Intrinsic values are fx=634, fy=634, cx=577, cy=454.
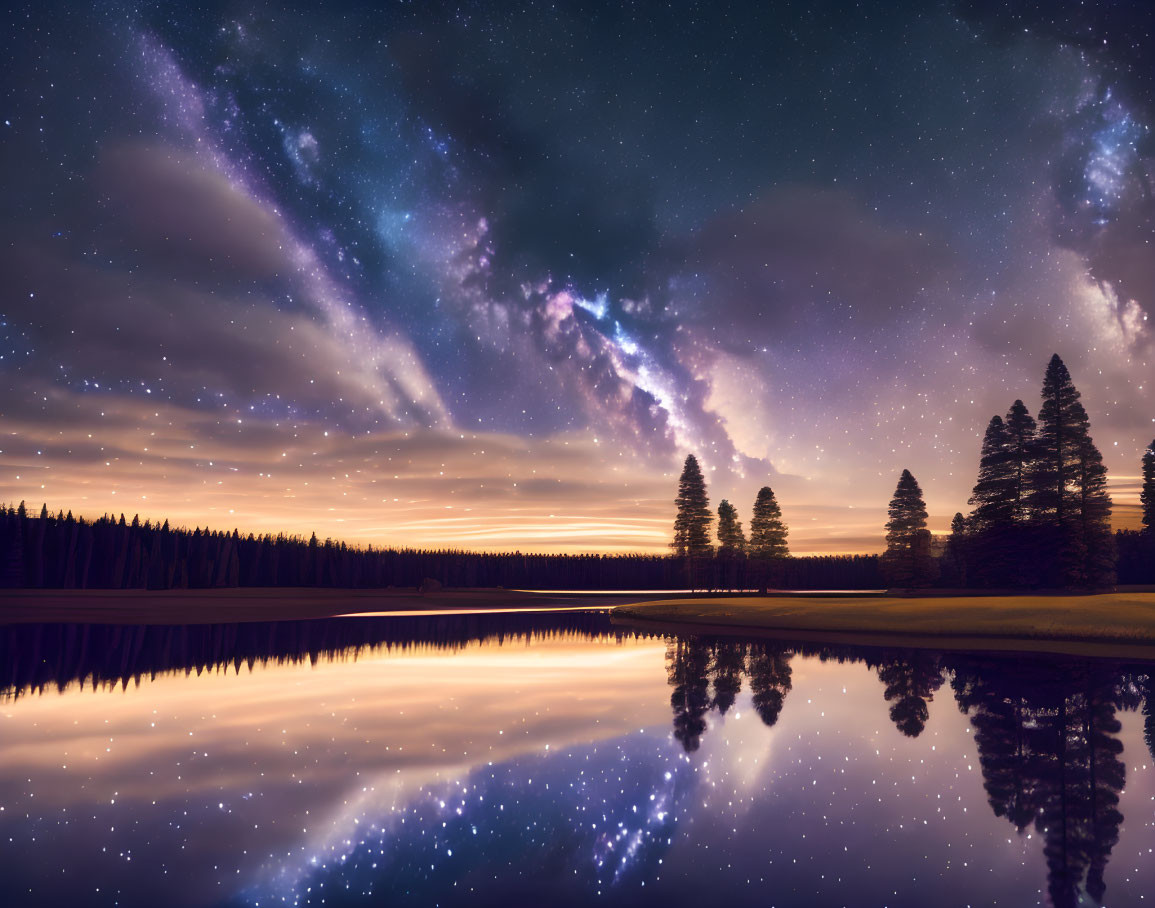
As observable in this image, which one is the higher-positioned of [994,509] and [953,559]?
[994,509]

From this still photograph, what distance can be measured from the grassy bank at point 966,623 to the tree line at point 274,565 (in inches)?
1842

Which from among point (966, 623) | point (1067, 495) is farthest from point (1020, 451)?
point (966, 623)

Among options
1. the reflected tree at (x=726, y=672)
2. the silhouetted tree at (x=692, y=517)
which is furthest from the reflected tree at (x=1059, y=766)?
the silhouetted tree at (x=692, y=517)

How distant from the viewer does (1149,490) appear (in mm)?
75000

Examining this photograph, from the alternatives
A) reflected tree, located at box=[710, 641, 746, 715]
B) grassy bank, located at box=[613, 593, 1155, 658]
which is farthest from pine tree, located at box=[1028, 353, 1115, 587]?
reflected tree, located at box=[710, 641, 746, 715]

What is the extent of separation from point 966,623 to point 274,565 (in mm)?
148677

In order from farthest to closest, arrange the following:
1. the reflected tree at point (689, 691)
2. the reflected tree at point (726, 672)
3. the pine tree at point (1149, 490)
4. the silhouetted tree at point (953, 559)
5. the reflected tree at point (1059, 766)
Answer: the silhouetted tree at point (953, 559) < the pine tree at point (1149, 490) < the reflected tree at point (726, 672) < the reflected tree at point (689, 691) < the reflected tree at point (1059, 766)

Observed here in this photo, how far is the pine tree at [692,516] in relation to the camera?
300 feet

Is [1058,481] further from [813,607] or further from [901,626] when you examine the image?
[901,626]

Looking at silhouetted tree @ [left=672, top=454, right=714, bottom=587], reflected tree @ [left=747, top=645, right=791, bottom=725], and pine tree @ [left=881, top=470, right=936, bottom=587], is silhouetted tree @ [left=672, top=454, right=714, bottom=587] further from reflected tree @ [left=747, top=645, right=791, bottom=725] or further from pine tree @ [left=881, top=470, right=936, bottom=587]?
reflected tree @ [left=747, top=645, right=791, bottom=725]

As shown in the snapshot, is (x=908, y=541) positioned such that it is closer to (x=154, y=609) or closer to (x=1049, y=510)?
(x=1049, y=510)

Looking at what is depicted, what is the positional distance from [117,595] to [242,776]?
109 metres

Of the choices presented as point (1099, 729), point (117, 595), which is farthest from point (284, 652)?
point (117, 595)

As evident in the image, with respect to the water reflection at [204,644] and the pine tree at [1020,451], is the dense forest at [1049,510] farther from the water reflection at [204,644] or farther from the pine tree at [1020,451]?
the water reflection at [204,644]
